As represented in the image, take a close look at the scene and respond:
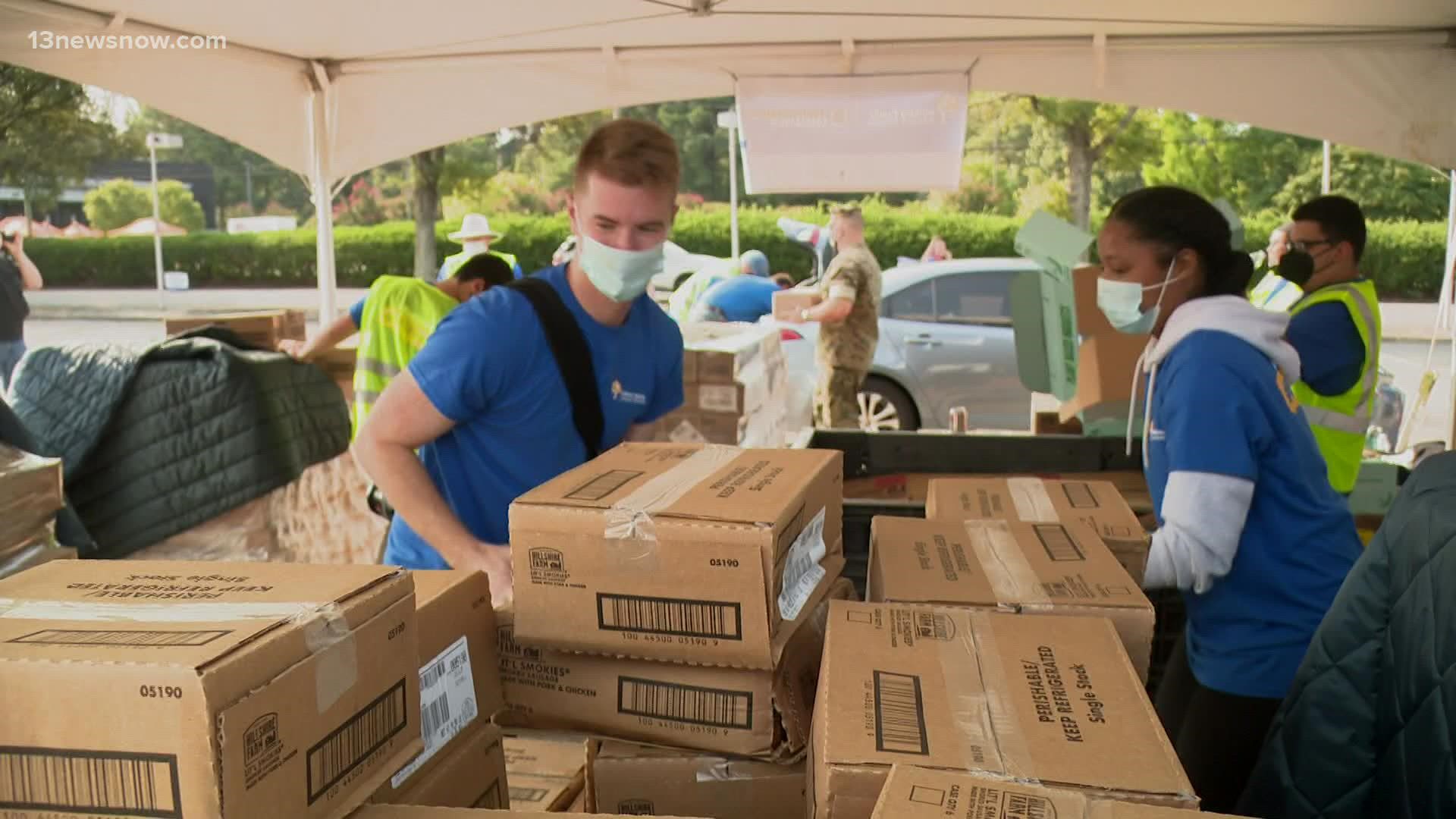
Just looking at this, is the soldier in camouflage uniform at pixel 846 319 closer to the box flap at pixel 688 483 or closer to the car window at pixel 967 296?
the car window at pixel 967 296

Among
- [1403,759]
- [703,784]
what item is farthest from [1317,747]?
[703,784]

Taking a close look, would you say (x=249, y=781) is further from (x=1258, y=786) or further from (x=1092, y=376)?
(x=1092, y=376)

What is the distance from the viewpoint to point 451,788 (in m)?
1.10

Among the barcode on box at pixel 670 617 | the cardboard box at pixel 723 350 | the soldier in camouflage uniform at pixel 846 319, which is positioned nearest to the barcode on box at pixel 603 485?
the barcode on box at pixel 670 617

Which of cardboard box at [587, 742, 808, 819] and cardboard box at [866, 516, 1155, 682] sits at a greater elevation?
cardboard box at [866, 516, 1155, 682]

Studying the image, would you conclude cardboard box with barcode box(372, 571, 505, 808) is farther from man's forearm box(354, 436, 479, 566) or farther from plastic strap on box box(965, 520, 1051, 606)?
plastic strap on box box(965, 520, 1051, 606)

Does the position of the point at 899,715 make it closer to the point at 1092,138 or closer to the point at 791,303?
the point at 791,303

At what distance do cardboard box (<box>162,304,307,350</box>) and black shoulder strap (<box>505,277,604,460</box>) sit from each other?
2479 mm

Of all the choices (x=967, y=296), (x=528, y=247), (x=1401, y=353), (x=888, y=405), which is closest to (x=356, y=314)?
(x=888, y=405)

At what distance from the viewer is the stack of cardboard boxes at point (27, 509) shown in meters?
1.95

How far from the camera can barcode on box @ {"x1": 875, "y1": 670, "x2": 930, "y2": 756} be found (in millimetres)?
897

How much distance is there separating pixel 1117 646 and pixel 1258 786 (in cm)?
61

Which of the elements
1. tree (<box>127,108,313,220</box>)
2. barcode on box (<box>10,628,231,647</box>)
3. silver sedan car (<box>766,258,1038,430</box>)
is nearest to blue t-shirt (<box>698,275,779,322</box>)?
silver sedan car (<box>766,258,1038,430</box>)

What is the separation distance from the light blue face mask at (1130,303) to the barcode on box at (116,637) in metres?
1.71
